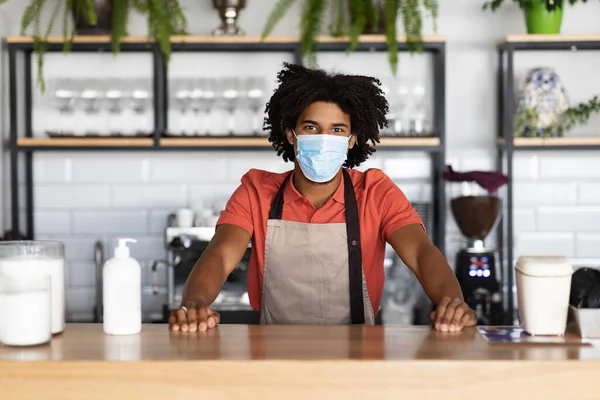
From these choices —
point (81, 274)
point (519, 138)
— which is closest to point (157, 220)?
point (81, 274)

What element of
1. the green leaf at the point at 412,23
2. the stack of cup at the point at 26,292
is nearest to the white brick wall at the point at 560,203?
the green leaf at the point at 412,23

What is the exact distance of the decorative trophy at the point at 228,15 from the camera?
365 centimetres

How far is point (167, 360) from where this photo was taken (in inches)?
60.9

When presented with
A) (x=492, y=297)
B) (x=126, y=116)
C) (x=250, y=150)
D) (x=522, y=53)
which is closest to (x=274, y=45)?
(x=250, y=150)

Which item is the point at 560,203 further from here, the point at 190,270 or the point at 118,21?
the point at 118,21

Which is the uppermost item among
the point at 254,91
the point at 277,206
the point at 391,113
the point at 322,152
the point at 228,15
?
the point at 228,15

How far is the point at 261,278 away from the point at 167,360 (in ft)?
2.46

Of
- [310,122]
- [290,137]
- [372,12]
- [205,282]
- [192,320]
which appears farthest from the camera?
[372,12]

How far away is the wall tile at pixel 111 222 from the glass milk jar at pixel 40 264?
2116 mm

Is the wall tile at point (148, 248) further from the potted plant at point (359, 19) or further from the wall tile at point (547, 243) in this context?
the wall tile at point (547, 243)

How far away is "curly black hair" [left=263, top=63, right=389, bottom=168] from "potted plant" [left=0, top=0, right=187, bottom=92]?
129 centimetres

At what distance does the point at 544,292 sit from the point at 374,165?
2.16m

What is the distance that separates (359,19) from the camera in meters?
3.46

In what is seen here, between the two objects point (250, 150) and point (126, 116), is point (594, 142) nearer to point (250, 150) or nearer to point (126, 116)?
point (250, 150)
